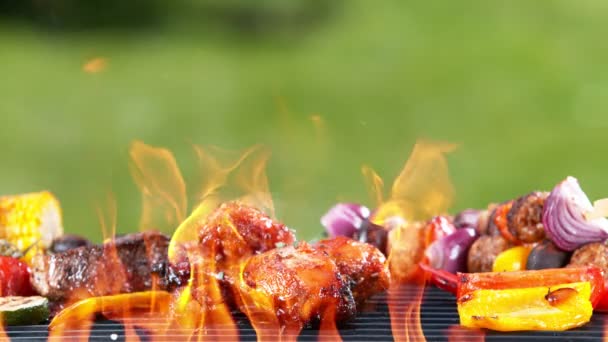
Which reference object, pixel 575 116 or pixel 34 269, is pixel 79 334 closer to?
pixel 34 269

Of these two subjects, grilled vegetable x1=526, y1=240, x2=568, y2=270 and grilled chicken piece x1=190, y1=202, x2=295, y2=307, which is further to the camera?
grilled vegetable x1=526, y1=240, x2=568, y2=270

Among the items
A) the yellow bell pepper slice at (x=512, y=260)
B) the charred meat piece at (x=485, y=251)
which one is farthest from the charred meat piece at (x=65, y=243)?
the yellow bell pepper slice at (x=512, y=260)

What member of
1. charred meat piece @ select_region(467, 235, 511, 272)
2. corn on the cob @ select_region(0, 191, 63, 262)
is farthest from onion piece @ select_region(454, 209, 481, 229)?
corn on the cob @ select_region(0, 191, 63, 262)

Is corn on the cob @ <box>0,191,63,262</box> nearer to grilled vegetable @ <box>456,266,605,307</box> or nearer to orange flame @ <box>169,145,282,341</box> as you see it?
orange flame @ <box>169,145,282,341</box>

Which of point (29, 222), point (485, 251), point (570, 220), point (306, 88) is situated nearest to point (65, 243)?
point (29, 222)

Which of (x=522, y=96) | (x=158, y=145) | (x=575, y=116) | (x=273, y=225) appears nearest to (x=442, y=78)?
(x=522, y=96)
